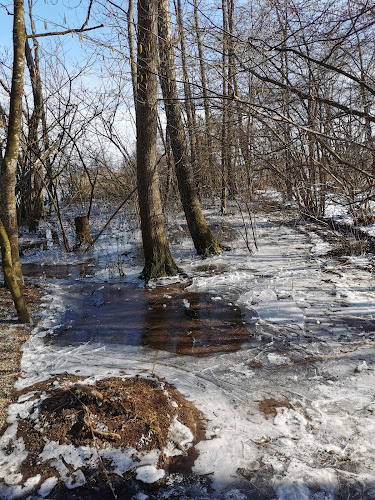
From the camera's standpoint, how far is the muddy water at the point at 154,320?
4398mm

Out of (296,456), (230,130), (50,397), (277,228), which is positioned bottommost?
(296,456)

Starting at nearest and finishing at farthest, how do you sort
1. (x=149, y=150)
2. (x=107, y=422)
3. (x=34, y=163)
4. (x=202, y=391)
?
1. (x=107, y=422)
2. (x=202, y=391)
3. (x=149, y=150)
4. (x=34, y=163)

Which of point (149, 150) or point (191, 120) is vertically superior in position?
point (191, 120)

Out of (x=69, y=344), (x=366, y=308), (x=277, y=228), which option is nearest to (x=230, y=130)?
(x=277, y=228)

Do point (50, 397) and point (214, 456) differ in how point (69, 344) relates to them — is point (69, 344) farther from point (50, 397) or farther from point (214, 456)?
point (214, 456)

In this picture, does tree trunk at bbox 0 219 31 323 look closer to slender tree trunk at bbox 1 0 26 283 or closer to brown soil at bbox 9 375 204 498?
slender tree trunk at bbox 1 0 26 283

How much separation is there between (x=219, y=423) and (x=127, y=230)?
881 centimetres

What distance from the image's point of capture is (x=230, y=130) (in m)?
8.52

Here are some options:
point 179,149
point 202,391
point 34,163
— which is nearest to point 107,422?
point 202,391

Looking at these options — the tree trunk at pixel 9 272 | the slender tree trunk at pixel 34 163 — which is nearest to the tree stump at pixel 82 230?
the slender tree trunk at pixel 34 163

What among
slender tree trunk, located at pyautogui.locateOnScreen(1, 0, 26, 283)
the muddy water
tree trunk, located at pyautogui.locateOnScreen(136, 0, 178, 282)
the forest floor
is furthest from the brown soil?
tree trunk, located at pyautogui.locateOnScreen(136, 0, 178, 282)

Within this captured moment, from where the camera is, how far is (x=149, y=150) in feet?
21.6

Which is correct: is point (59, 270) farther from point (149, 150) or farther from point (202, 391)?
point (202, 391)

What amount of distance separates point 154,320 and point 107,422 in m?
2.34
